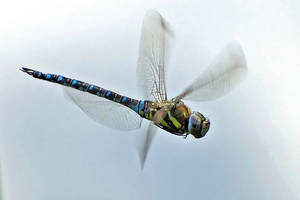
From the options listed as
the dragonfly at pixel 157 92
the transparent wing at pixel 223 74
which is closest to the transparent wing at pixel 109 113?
the dragonfly at pixel 157 92

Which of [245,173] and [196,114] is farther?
[245,173]

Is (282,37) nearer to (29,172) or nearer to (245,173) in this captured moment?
(245,173)

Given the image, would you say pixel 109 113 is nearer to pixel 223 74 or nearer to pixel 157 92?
pixel 157 92

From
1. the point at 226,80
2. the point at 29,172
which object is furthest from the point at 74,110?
the point at 226,80

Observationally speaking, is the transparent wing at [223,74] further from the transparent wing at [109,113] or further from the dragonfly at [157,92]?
the transparent wing at [109,113]

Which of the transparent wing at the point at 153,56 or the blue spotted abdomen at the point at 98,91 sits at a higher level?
the transparent wing at the point at 153,56

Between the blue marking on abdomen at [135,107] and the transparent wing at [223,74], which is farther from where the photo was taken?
the blue marking on abdomen at [135,107]

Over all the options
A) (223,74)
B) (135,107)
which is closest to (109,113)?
(135,107)
